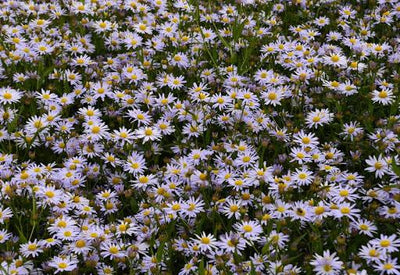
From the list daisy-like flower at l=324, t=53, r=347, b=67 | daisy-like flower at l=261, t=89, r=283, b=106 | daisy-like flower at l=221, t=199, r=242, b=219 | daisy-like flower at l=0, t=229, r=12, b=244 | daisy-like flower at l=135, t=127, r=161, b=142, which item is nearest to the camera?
daisy-like flower at l=0, t=229, r=12, b=244

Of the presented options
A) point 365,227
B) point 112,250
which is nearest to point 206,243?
point 112,250

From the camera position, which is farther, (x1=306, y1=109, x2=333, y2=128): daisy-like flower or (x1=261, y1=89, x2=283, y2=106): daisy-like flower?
(x1=261, y1=89, x2=283, y2=106): daisy-like flower

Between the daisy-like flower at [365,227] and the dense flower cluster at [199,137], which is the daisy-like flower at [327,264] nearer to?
the dense flower cluster at [199,137]

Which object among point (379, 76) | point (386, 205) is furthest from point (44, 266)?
point (379, 76)

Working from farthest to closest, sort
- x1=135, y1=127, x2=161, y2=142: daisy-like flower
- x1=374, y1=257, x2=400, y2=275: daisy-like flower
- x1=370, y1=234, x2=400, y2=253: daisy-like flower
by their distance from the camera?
x1=135, y1=127, x2=161, y2=142: daisy-like flower → x1=370, y1=234, x2=400, y2=253: daisy-like flower → x1=374, y1=257, x2=400, y2=275: daisy-like flower

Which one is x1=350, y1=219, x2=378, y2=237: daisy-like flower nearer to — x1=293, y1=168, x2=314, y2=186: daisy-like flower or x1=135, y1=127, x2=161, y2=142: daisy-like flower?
x1=293, y1=168, x2=314, y2=186: daisy-like flower

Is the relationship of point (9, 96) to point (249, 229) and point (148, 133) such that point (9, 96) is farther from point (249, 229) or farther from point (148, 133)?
point (249, 229)

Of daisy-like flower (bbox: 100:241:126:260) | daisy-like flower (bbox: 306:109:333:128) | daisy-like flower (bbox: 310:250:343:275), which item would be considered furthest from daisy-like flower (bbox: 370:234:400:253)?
daisy-like flower (bbox: 100:241:126:260)

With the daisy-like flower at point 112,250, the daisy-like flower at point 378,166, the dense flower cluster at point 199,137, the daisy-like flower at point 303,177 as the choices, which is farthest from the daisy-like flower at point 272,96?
the daisy-like flower at point 112,250
